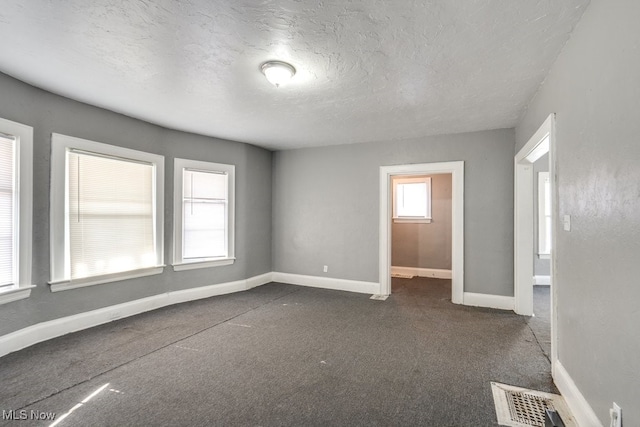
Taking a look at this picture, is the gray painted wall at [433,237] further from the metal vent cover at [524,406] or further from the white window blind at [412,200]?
the metal vent cover at [524,406]

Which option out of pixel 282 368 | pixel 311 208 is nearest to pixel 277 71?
pixel 282 368

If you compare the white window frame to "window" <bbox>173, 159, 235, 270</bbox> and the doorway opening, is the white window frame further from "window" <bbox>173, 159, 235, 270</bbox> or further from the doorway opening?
the doorway opening

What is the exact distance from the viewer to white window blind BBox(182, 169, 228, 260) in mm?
4520

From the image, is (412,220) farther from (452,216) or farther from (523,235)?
(523,235)

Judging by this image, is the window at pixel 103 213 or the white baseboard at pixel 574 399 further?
the window at pixel 103 213

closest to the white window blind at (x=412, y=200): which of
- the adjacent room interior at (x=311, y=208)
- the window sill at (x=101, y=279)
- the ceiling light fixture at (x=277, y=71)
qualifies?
the adjacent room interior at (x=311, y=208)

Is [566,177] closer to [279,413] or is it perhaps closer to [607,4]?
[607,4]

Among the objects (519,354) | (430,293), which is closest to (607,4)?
(519,354)

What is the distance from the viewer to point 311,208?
5520mm

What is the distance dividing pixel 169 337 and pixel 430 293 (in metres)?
3.89

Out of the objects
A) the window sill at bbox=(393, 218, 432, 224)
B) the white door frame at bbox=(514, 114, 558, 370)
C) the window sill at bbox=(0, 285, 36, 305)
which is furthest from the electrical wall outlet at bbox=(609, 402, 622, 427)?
the window sill at bbox=(393, 218, 432, 224)

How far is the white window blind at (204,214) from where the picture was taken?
452 cm

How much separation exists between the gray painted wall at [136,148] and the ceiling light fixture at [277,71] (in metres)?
2.34

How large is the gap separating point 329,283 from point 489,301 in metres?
2.49
